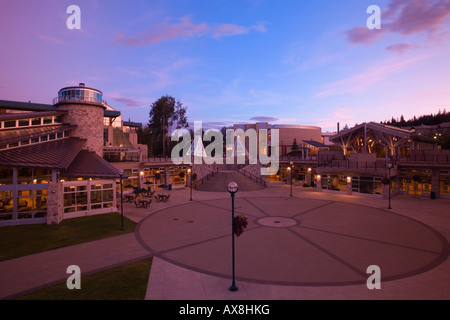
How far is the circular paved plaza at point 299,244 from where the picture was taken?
441 inches

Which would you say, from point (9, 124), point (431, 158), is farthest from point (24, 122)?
point (431, 158)

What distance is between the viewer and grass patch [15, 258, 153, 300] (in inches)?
359

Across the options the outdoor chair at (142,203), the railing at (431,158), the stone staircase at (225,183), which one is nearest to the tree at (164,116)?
the stone staircase at (225,183)

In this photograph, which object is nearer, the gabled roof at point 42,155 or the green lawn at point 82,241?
the green lawn at point 82,241

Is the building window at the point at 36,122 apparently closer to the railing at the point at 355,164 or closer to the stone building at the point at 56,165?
the stone building at the point at 56,165

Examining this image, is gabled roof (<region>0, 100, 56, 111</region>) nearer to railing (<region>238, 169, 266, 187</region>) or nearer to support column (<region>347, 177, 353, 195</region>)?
railing (<region>238, 169, 266, 187</region>)

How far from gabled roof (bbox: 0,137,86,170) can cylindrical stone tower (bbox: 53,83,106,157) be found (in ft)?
8.27

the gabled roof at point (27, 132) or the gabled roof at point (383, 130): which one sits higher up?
the gabled roof at point (383, 130)

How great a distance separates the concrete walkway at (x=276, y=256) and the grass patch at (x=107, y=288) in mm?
499

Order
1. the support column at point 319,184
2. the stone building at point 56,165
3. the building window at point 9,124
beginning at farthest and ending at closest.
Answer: the support column at point 319,184
the building window at point 9,124
the stone building at point 56,165

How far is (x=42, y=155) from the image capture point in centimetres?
1991
